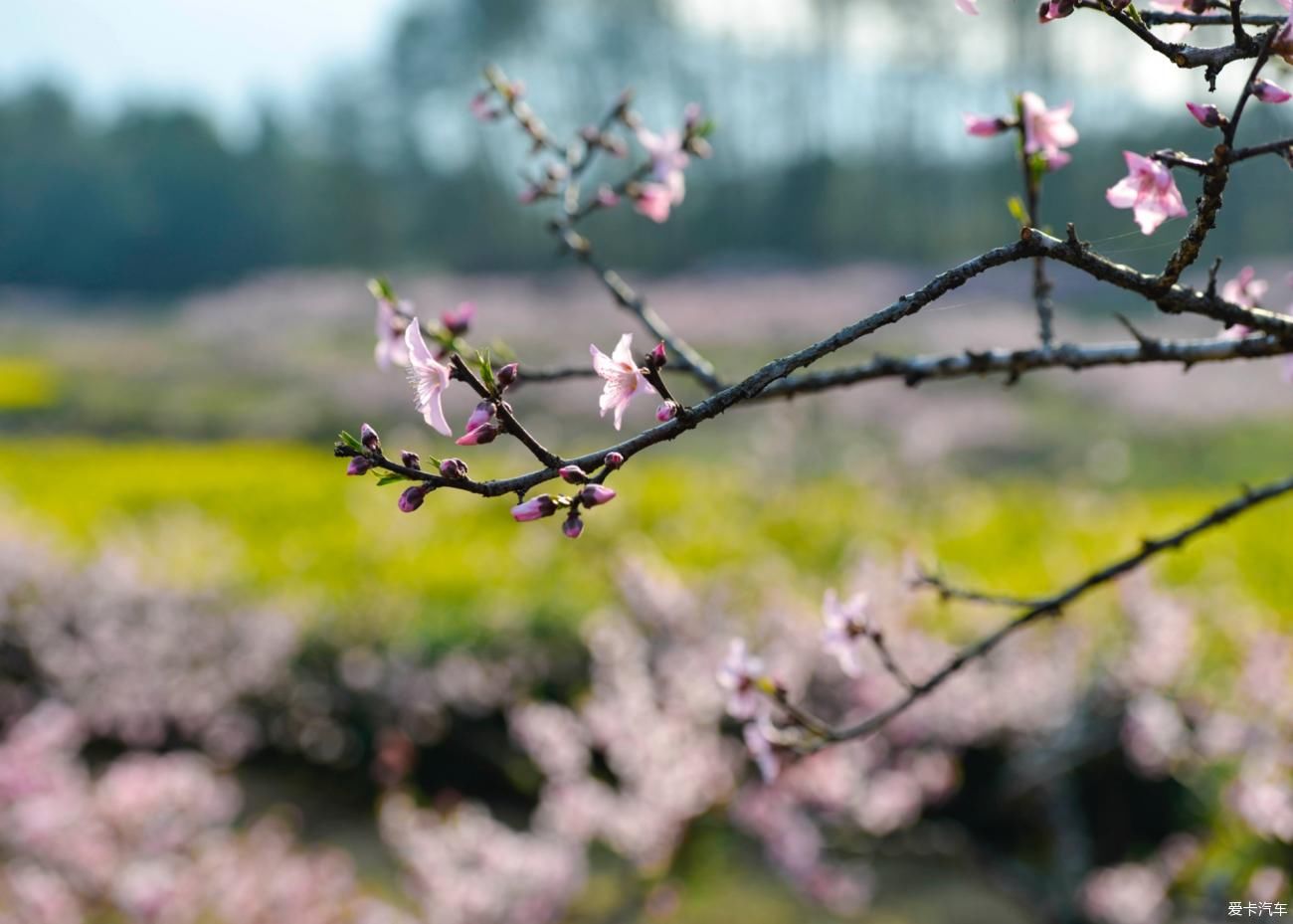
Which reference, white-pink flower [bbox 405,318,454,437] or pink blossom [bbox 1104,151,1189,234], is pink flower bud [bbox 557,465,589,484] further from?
pink blossom [bbox 1104,151,1189,234]

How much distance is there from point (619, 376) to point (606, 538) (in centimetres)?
558

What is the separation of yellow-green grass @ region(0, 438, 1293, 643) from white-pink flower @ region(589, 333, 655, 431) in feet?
9.92

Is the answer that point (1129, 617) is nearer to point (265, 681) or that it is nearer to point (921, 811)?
point (921, 811)

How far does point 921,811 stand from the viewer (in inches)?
169

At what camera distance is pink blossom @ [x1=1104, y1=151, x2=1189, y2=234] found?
909 millimetres

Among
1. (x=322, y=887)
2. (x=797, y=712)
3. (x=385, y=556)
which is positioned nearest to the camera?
(x=797, y=712)

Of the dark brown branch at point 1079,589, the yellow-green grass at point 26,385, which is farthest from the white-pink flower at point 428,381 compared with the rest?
the yellow-green grass at point 26,385

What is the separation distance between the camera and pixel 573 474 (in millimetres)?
764

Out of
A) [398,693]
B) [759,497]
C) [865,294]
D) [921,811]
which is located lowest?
[921,811]

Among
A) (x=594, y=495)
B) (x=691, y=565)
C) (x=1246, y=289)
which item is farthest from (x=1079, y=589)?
(x=691, y=565)

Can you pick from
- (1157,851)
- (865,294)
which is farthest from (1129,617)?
(865,294)

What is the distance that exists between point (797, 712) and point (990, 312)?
17556 mm

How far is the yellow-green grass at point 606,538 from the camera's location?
17.2 feet

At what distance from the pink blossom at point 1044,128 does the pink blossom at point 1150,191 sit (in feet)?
1.02
